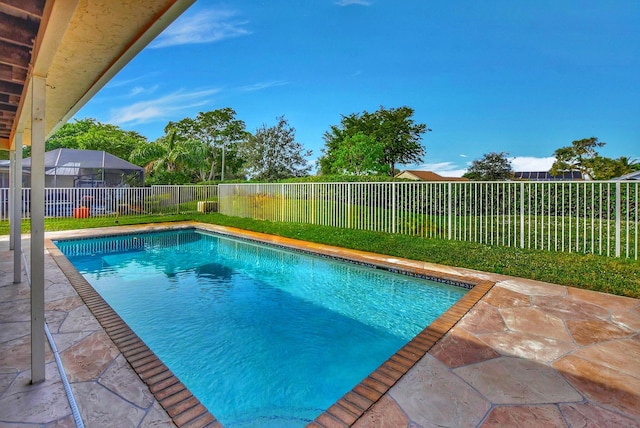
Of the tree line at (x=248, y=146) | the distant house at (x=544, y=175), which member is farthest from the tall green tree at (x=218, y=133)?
the distant house at (x=544, y=175)

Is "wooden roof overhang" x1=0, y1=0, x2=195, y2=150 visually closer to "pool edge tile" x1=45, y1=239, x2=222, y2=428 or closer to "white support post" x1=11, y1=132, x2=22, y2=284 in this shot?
"white support post" x1=11, y1=132, x2=22, y2=284

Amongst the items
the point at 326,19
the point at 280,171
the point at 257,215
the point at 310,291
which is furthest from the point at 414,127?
the point at 310,291

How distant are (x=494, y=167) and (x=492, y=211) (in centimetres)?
889

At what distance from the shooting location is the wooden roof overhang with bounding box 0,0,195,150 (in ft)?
5.01

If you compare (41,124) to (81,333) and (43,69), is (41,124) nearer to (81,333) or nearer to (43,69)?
(43,69)

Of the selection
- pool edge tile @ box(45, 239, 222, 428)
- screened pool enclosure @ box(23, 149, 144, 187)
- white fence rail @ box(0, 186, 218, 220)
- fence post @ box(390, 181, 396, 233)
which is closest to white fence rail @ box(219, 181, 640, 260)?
fence post @ box(390, 181, 396, 233)

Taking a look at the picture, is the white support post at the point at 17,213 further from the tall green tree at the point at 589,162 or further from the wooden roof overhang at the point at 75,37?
the tall green tree at the point at 589,162

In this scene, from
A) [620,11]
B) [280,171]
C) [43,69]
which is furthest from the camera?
[280,171]

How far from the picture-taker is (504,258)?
6402 mm

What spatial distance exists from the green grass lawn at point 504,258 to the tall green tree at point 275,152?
1144 cm

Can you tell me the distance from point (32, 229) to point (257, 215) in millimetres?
11168

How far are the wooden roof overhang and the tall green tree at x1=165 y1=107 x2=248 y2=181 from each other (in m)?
27.9

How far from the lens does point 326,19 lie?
539 inches

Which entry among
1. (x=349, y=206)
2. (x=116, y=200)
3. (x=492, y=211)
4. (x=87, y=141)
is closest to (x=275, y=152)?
(x=116, y=200)
